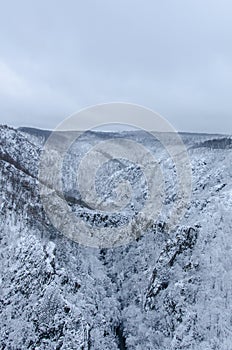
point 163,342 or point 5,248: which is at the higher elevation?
point 5,248

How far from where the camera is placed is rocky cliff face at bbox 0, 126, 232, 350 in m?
34.4

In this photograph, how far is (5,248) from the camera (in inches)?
1576

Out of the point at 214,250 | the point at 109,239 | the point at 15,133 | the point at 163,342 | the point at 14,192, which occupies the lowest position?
the point at 163,342

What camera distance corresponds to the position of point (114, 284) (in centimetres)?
4909

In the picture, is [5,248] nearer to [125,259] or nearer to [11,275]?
[11,275]

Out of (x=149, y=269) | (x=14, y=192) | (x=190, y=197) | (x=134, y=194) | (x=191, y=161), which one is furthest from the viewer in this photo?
(x=191, y=161)

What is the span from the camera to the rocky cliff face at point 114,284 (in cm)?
3444

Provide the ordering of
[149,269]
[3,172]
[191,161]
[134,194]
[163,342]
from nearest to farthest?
[163,342] < [149,269] < [3,172] < [134,194] < [191,161]

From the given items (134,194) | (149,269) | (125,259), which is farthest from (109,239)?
(134,194)

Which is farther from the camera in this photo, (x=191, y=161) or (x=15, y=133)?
(x=191, y=161)

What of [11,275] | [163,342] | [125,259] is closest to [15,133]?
[125,259]

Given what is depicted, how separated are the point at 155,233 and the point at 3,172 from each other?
2367 cm

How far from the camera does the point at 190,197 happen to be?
2633 inches

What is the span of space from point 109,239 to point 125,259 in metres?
5.62
